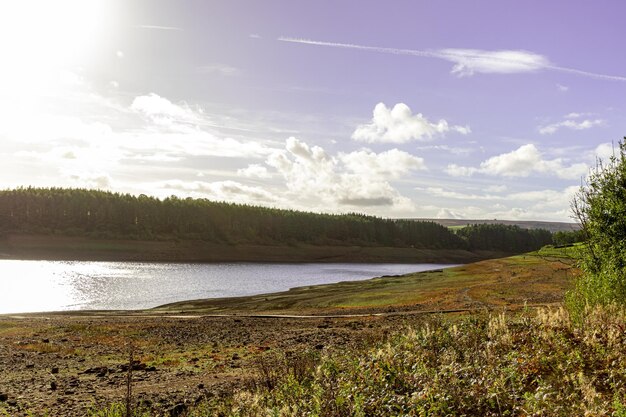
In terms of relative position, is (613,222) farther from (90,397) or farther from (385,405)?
(90,397)

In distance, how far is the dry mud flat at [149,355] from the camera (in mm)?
14508

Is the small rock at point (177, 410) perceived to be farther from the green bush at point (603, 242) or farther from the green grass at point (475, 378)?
the green bush at point (603, 242)

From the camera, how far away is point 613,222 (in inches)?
719

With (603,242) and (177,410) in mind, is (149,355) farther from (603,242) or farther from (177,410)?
(603,242)

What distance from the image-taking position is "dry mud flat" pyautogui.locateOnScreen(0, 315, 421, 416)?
14508 millimetres

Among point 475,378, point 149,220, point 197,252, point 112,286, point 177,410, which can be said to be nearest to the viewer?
point 475,378

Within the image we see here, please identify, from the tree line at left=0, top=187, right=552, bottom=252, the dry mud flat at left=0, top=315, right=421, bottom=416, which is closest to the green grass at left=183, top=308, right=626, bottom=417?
the dry mud flat at left=0, top=315, right=421, bottom=416

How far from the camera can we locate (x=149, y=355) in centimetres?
2205

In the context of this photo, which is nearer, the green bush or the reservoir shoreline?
the green bush

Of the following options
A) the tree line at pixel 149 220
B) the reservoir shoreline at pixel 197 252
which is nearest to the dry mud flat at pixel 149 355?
the reservoir shoreline at pixel 197 252

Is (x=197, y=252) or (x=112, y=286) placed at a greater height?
(x=197, y=252)

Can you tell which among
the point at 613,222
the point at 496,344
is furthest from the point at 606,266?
the point at 496,344

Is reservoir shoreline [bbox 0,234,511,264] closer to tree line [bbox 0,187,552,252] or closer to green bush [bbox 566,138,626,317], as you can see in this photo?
tree line [bbox 0,187,552,252]

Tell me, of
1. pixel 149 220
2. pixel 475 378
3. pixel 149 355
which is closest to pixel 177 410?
pixel 475 378
